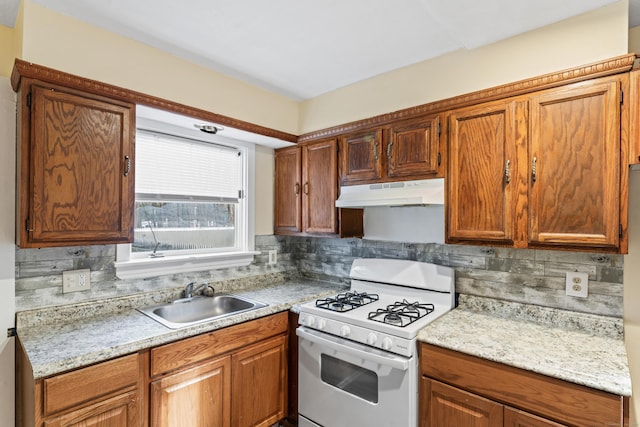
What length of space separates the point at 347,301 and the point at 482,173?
3.66 feet

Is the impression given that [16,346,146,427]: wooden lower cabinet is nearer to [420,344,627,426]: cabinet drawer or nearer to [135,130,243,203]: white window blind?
[135,130,243,203]: white window blind

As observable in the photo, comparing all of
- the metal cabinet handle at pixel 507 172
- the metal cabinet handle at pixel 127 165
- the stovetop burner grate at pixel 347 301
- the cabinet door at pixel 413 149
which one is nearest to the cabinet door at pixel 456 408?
the stovetop burner grate at pixel 347 301

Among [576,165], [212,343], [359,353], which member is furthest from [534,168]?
[212,343]

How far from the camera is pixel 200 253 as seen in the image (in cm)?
246

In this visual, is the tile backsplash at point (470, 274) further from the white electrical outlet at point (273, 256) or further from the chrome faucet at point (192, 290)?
the white electrical outlet at point (273, 256)

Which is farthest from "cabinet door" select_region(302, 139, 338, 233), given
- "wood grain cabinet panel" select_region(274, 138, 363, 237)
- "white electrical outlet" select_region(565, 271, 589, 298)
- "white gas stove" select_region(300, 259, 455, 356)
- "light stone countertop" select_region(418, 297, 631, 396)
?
"white electrical outlet" select_region(565, 271, 589, 298)

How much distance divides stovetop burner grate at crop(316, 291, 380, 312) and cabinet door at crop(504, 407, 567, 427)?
3.00 feet

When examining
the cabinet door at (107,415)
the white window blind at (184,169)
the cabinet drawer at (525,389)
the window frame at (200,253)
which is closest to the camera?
the cabinet drawer at (525,389)

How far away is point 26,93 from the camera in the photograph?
4.86 feet

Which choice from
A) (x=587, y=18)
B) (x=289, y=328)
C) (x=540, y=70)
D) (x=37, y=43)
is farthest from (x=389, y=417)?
(x=37, y=43)

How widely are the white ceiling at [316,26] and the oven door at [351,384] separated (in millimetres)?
1678

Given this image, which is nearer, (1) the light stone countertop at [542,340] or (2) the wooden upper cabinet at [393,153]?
(1) the light stone countertop at [542,340]

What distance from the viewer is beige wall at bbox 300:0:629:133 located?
59.0 inches

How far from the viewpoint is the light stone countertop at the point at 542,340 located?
4.16ft
